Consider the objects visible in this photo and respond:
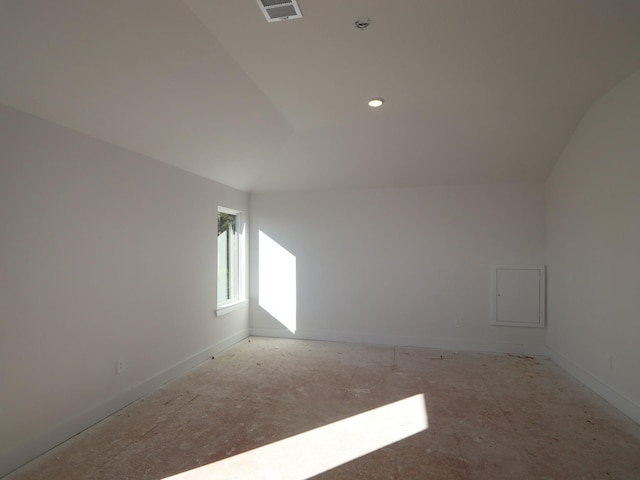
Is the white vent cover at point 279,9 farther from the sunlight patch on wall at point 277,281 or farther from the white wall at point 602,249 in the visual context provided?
the sunlight patch on wall at point 277,281

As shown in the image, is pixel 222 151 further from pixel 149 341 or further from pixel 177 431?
pixel 177 431

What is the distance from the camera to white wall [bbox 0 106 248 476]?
2055 millimetres

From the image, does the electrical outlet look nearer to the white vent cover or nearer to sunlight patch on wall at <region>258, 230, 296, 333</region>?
sunlight patch on wall at <region>258, 230, 296, 333</region>

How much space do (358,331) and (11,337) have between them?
377cm

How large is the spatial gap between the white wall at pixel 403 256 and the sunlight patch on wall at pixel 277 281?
8cm

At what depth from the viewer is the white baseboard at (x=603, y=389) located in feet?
8.49

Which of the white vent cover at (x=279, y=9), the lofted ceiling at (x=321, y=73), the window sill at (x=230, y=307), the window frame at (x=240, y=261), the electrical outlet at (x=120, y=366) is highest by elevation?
the white vent cover at (x=279, y=9)

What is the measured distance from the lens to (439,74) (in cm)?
259

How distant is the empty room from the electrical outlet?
0.06 ft

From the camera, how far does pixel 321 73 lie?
2605mm

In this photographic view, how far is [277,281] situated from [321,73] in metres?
3.22

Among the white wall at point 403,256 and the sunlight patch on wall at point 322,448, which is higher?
the white wall at point 403,256

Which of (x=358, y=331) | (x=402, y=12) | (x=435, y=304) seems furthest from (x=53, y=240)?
(x=435, y=304)

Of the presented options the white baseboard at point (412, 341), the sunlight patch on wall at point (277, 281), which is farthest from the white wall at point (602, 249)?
the sunlight patch on wall at point (277, 281)
